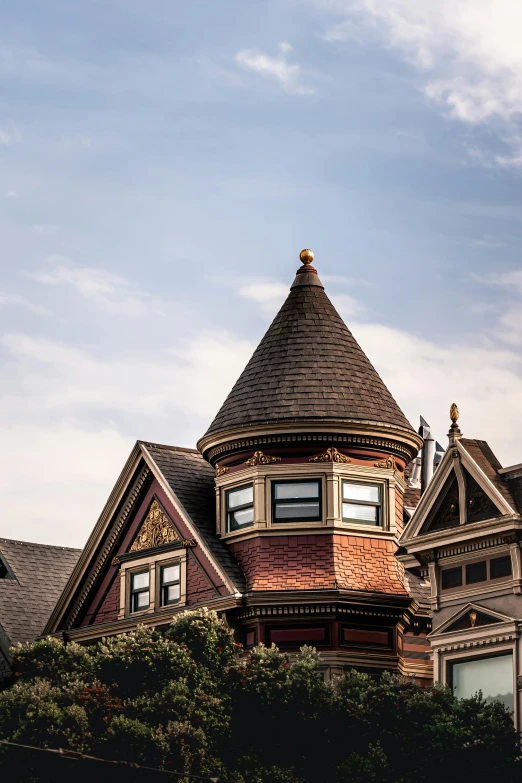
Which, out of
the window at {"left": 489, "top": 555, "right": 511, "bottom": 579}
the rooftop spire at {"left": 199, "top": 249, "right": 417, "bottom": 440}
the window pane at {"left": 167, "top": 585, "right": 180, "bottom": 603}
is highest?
the rooftop spire at {"left": 199, "top": 249, "right": 417, "bottom": 440}

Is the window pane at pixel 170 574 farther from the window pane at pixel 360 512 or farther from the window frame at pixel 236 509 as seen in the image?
the window pane at pixel 360 512

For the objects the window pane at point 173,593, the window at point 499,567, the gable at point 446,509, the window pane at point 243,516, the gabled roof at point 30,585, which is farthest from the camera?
the gabled roof at point 30,585

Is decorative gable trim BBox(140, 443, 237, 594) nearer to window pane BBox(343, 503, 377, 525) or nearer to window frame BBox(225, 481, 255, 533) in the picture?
window frame BBox(225, 481, 255, 533)

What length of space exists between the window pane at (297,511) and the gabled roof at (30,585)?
11.4 metres

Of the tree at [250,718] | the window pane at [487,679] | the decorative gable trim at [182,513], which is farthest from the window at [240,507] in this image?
the window pane at [487,679]

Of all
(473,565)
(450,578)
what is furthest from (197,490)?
(473,565)

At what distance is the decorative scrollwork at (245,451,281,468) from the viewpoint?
43.2m

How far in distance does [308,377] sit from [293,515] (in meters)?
3.83

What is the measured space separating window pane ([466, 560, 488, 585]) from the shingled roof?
19.9 feet

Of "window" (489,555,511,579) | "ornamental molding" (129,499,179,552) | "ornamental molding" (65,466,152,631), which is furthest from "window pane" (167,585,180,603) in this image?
"window" (489,555,511,579)

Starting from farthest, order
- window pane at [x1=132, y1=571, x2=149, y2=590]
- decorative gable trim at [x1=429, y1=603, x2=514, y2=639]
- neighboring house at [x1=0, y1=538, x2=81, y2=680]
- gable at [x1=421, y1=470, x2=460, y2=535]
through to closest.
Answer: neighboring house at [x1=0, y1=538, x2=81, y2=680]
window pane at [x1=132, y1=571, x2=149, y2=590]
gable at [x1=421, y1=470, x2=460, y2=535]
decorative gable trim at [x1=429, y1=603, x2=514, y2=639]

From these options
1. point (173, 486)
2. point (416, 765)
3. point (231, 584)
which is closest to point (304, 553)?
point (231, 584)

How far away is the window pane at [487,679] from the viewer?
122 ft

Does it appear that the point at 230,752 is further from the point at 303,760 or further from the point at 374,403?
the point at 374,403
